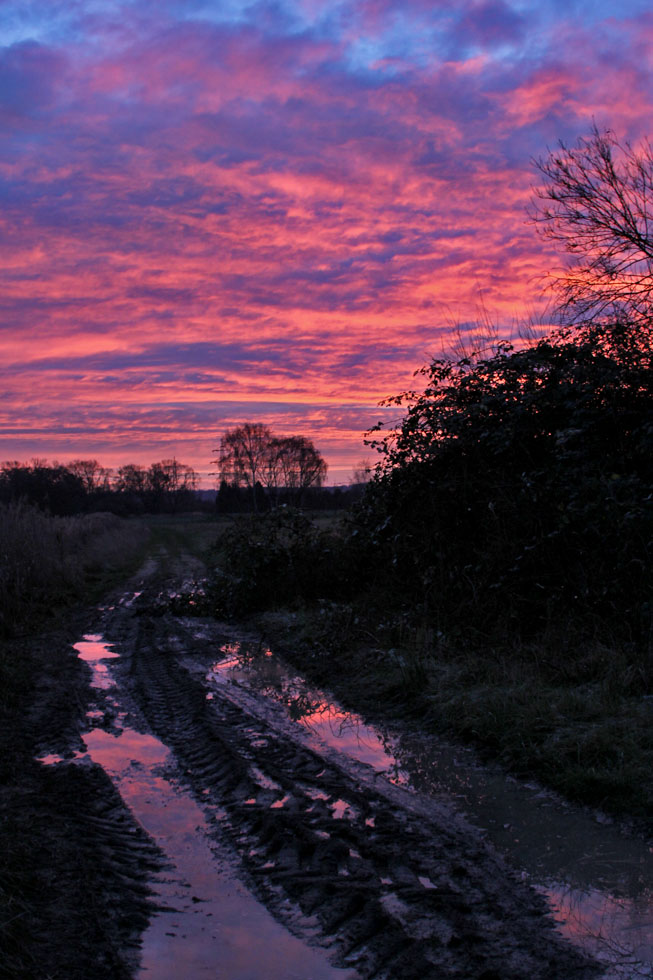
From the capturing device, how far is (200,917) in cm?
297

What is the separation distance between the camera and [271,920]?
115 inches

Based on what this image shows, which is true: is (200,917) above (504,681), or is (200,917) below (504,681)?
below

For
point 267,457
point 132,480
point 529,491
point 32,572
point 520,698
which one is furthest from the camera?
point 132,480

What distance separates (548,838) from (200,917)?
2012mm

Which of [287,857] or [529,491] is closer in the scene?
[287,857]

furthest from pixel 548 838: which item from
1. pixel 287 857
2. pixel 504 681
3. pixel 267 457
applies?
pixel 267 457

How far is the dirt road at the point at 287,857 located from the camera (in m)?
2.65

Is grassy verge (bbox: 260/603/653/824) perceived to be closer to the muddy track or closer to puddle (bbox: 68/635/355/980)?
the muddy track

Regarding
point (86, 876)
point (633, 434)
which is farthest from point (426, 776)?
point (633, 434)

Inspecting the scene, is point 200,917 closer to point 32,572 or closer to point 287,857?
point 287,857

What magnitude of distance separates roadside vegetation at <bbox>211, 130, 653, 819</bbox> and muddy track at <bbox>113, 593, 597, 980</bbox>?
1.22 m

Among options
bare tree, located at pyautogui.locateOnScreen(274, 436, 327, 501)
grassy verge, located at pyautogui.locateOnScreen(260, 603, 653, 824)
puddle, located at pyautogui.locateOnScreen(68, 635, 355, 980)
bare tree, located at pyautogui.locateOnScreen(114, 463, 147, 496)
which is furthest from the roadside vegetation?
bare tree, located at pyautogui.locateOnScreen(114, 463, 147, 496)

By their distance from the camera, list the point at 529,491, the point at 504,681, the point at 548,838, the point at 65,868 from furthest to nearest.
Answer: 1. the point at 529,491
2. the point at 504,681
3. the point at 548,838
4. the point at 65,868

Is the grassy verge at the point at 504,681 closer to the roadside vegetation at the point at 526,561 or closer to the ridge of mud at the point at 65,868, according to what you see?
the roadside vegetation at the point at 526,561
